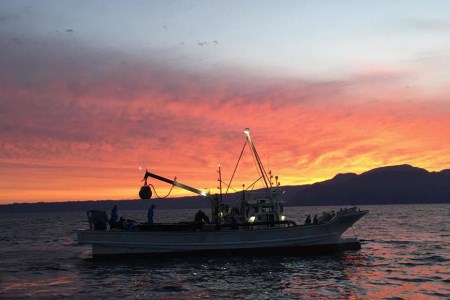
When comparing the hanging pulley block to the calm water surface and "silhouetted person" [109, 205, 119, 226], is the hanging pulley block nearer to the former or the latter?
"silhouetted person" [109, 205, 119, 226]

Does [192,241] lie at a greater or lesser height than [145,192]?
lesser

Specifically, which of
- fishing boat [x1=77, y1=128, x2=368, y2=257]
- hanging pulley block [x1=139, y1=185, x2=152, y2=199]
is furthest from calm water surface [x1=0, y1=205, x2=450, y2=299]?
hanging pulley block [x1=139, y1=185, x2=152, y2=199]

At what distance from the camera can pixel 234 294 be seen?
25.2 meters

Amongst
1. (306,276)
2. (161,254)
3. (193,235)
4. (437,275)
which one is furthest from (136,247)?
(437,275)

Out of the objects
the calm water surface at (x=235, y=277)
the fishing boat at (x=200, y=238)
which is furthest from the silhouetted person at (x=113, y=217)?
the calm water surface at (x=235, y=277)

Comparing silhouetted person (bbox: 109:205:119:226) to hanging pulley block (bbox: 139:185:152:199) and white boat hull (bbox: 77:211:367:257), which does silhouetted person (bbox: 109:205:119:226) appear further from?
hanging pulley block (bbox: 139:185:152:199)

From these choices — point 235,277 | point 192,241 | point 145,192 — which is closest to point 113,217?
point 145,192

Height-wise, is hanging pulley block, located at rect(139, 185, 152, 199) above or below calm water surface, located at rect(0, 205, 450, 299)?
above

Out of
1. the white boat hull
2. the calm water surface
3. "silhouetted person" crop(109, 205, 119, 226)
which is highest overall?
"silhouetted person" crop(109, 205, 119, 226)

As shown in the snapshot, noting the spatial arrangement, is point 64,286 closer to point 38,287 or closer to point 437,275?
point 38,287

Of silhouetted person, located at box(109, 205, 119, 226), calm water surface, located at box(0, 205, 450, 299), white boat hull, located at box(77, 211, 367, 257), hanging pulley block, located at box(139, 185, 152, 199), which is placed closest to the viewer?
calm water surface, located at box(0, 205, 450, 299)

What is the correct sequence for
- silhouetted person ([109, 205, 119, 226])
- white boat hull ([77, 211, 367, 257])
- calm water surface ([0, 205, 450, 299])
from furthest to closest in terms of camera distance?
silhouetted person ([109, 205, 119, 226]), white boat hull ([77, 211, 367, 257]), calm water surface ([0, 205, 450, 299])

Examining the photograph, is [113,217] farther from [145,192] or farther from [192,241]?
[192,241]

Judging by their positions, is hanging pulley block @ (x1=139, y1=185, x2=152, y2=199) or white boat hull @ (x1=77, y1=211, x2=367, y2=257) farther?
hanging pulley block @ (x1=139, y1=185, x2=152, y2=199)
